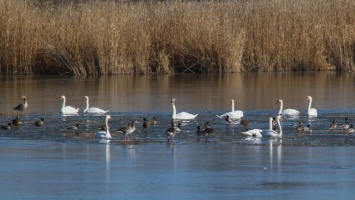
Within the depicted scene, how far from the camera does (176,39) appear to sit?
28469mm

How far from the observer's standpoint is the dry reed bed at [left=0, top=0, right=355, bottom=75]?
27.6 metres

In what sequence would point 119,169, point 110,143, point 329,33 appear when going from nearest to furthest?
point 119,169 < point 110,143 < point 329,33

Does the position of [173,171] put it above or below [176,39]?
below

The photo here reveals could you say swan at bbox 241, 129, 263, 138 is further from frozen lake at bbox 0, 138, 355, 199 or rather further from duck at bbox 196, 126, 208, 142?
frozen lake at bbox 0, 138, 355, 199

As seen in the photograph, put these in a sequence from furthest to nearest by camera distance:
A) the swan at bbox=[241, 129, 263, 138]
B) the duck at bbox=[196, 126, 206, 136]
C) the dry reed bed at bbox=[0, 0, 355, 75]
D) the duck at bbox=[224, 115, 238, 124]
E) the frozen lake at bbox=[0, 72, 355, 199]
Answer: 1. the dry reed bed at bbox=[0, 0, 355, 75]
2. the duck at bbox=[224, 115, 238, 124]
3. the duck at bbox=[196, 126, 206, 136]
4. the swan at bbox=[241, 129, 263, 138]
5. the frozen lake at bbox=[0, 72, 355, 199]

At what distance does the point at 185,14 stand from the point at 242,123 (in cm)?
1355

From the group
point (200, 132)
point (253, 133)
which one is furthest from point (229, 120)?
point (253, 133)

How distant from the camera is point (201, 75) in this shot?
27.7 meters

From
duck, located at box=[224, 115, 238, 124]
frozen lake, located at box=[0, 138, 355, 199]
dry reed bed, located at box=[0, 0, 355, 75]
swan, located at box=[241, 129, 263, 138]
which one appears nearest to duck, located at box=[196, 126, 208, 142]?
swan, located at box=[241, 129, 263, 138]

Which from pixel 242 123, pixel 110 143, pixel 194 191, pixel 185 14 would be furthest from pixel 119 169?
pixel 185 14

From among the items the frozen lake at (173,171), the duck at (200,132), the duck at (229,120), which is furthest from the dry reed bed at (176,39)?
the frozen lake at (173,171)

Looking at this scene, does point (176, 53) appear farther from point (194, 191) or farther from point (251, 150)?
point (194, 191)

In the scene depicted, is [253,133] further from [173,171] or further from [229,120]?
[173,171]

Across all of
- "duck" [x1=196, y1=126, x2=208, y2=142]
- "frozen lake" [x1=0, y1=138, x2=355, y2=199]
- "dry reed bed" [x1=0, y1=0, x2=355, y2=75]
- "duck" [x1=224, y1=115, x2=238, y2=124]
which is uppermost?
"dry reed bed" [x1=0, y1=0, x2=355, y2=75]
